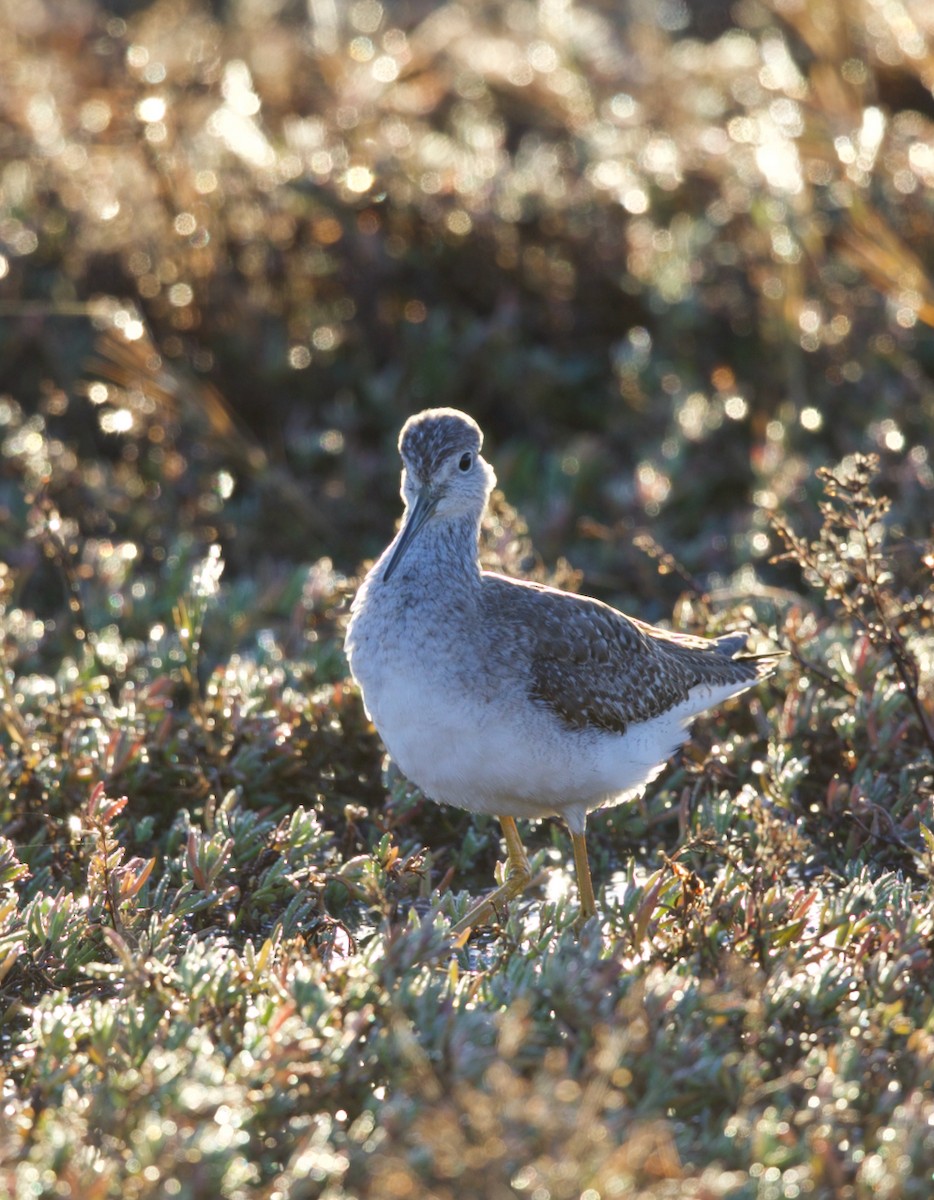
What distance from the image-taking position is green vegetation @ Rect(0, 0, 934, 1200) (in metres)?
3.72

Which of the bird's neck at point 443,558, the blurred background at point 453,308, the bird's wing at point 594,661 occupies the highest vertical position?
the bird's neck at point 443,558

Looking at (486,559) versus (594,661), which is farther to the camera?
(486,559)

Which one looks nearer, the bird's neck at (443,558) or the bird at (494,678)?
the bird at (494,678)

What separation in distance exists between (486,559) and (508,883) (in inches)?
73.6

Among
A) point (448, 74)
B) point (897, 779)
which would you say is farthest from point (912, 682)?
point (448, 74)

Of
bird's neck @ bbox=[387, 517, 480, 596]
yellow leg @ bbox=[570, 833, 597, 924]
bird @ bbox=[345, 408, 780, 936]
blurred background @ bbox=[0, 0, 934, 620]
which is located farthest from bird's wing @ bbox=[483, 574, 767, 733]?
blurred background @ bbox=[0, 0, 934, 620]

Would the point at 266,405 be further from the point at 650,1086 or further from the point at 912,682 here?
the point at 650,1086

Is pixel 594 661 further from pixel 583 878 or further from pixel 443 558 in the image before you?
pixel 583 878

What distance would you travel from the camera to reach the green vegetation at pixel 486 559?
12.2ft

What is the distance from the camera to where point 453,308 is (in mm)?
9609

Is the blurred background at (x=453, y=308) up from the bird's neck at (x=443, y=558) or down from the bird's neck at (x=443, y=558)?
down

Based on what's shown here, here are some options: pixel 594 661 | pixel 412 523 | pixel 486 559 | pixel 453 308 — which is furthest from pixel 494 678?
pixel 453 308

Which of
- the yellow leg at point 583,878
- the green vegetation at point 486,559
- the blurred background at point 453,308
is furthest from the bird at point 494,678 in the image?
the blurred background at point 453,308

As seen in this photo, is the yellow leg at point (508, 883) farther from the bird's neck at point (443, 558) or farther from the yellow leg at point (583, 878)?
the bird's neck at point (443, 558)
